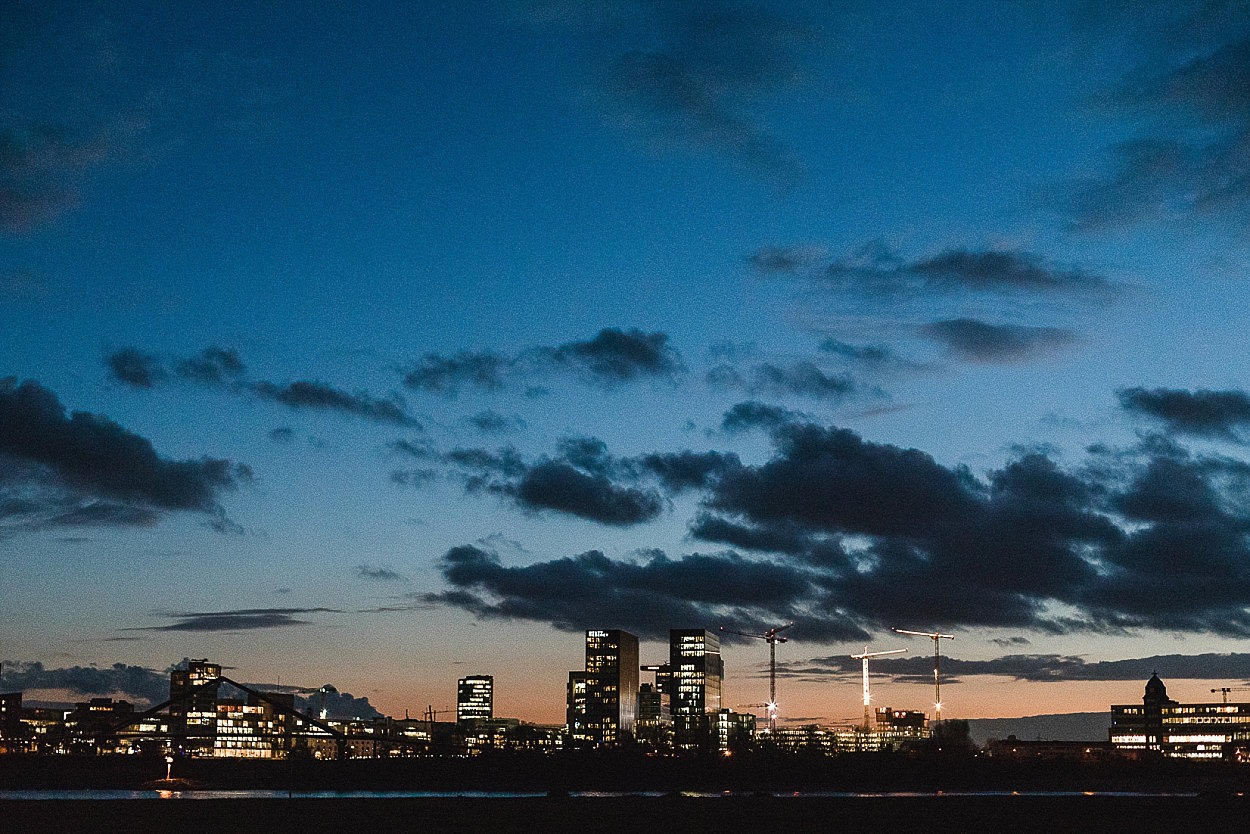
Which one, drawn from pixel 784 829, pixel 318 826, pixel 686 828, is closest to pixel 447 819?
pixel 318 826

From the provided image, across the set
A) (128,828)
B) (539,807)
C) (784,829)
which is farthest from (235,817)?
(784,829)

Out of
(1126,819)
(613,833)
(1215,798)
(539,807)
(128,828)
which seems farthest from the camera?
(1215,798)

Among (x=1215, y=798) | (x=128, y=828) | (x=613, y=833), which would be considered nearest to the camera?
(x=613, y=833)

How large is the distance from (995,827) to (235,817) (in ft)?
218

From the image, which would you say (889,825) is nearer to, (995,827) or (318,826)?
(995,827)

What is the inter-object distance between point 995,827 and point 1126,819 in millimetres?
19484

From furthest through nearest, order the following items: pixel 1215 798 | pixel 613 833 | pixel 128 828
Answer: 1. pixel 1215 798
2. pixel 128 828
3. pixel 613 833

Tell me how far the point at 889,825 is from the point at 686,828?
Result: 1670 cm

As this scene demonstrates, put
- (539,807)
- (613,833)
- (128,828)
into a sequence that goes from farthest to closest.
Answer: (539,807) → (128,828) → (613,833)

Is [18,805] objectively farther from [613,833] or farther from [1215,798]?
[1215,798]

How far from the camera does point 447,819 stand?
11331 cm

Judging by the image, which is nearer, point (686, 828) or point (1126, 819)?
point (686, 828)

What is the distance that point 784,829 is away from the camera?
3839 inches

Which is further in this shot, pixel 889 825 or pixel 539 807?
pixel 539 807
